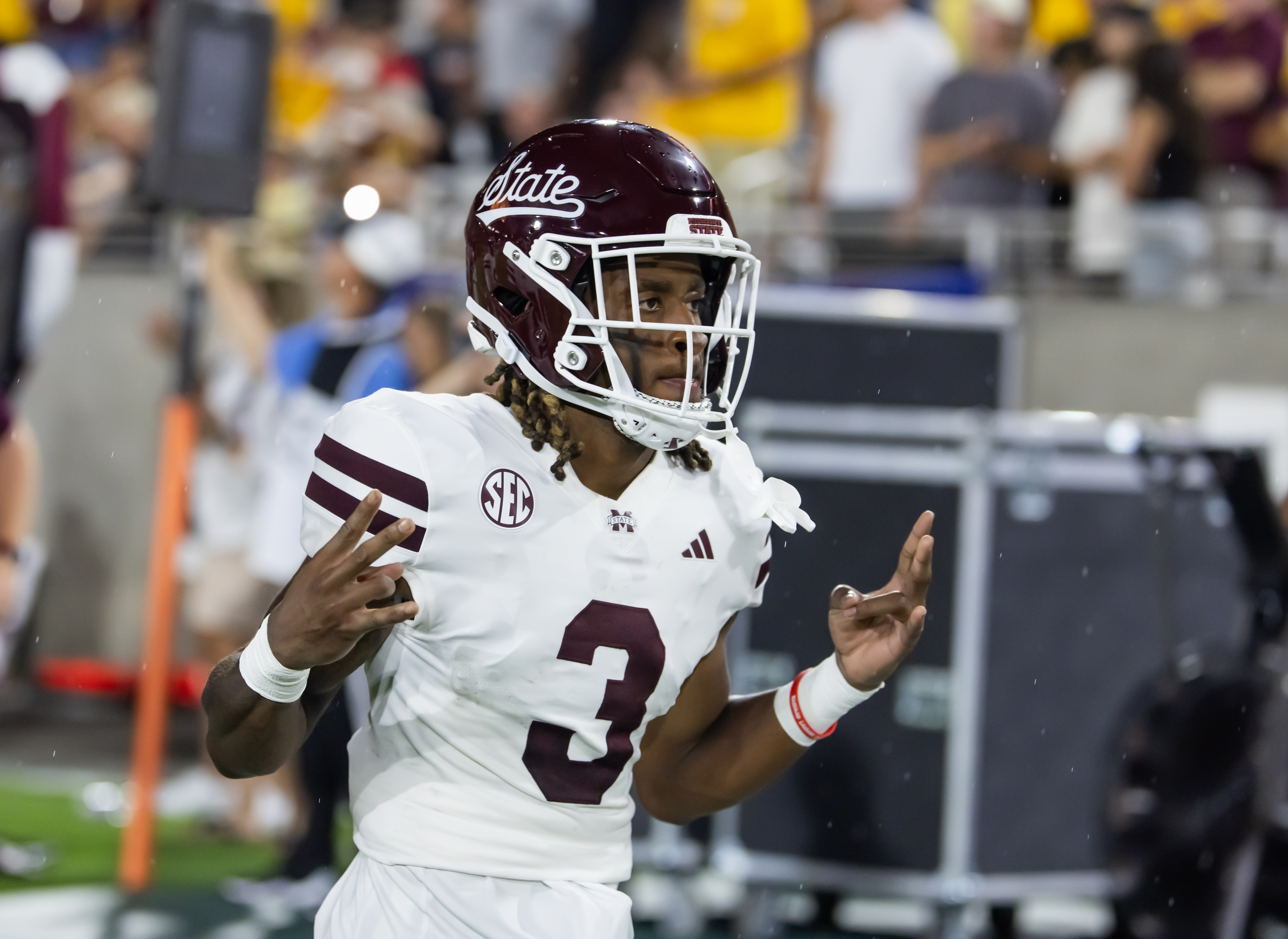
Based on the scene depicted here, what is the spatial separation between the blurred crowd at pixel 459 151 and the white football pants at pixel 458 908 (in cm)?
268

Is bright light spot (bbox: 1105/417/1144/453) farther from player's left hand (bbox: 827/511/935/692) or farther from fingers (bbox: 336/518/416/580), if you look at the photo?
fingers (bbox: 336/518/416/580)

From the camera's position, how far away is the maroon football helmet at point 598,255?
7.33 feet

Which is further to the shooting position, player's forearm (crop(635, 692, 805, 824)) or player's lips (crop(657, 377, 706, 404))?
player's forearm (crop(635, 692, 805, 824))

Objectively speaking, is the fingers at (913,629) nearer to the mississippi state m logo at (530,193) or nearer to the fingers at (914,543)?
the fingers at (914,543)

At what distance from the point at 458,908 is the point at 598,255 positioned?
2.79 feet

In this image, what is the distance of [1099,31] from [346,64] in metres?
3.85

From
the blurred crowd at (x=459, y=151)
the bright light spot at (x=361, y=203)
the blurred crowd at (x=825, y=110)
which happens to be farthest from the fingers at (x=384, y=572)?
the blurred crowd at (x=825, y=110)

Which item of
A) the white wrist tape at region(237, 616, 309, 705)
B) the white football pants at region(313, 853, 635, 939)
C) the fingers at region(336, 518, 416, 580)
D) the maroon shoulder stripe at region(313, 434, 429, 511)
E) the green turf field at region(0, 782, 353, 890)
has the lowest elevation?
the green turf field at region(0, 782, 353, 890)

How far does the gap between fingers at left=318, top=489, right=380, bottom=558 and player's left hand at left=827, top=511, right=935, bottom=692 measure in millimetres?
687

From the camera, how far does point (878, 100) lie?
23.4 ft

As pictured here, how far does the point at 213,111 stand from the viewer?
5.07 m

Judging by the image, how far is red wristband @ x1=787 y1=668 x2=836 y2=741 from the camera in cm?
242

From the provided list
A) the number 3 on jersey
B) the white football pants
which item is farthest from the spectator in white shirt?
the white football pants

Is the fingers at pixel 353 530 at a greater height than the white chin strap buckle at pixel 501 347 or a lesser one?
lesser
